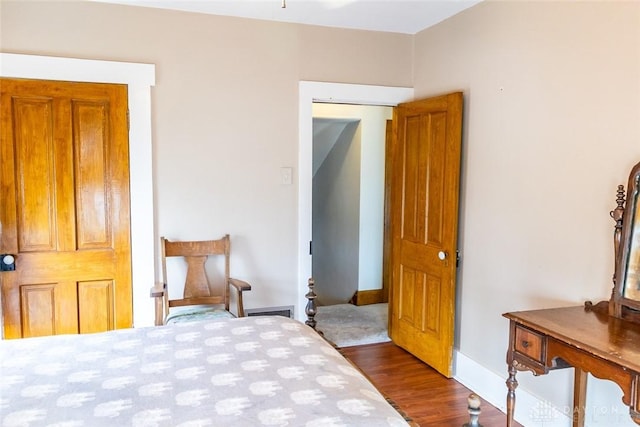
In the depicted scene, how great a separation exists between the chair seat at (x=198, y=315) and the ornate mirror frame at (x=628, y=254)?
7.03 feet

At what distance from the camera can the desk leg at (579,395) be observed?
2.27 meters

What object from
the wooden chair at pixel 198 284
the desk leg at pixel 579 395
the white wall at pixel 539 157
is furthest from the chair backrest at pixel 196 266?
the desk leg at pixel 579 395

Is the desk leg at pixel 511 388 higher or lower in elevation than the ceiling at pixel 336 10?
lower

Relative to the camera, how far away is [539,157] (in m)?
2.61

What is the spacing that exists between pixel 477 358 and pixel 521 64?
6.13 ft

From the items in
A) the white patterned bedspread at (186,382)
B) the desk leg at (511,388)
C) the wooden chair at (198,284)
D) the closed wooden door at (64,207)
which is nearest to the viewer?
the white patterned bedspread at (186,382)

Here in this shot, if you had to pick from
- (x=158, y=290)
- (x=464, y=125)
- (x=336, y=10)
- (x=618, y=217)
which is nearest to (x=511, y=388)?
(x=618, y=217)

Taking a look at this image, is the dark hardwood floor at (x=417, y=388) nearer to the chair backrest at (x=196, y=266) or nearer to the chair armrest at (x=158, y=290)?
the chair backrest at (x=196, y=266)

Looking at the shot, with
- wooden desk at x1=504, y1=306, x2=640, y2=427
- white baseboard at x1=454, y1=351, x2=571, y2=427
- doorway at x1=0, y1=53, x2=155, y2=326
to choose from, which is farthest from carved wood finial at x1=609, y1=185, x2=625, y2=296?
doorway at x1=0, y1=53, x2=155, y2=326

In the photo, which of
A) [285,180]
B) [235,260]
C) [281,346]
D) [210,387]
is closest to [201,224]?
[235,260]

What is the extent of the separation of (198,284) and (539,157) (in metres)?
2.30

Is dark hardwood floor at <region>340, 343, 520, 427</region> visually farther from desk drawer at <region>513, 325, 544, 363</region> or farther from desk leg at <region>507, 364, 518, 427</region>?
desk drawer at <region>513, 325, 544, 363</region>

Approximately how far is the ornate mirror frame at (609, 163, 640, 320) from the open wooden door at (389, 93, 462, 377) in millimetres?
1187

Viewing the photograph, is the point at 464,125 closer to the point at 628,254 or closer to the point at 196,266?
the point at 628,254
